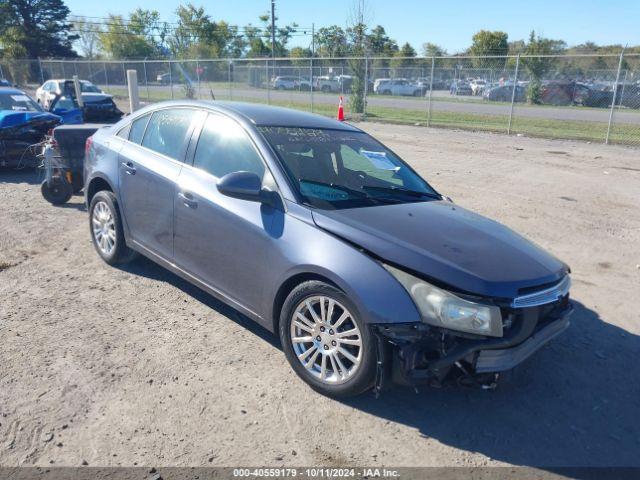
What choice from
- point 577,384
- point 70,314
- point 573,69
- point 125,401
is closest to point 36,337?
point 70,314

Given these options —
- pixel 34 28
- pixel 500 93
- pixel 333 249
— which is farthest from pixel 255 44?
pixel 333 249

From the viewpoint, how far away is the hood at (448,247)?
3.03m

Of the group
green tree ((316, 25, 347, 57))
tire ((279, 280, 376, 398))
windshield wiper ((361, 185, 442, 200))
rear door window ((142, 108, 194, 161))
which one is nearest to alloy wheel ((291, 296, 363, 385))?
tire ((279, 280, 376, 398))

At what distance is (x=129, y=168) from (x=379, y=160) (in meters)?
2.28

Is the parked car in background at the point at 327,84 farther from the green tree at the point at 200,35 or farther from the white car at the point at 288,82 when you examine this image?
the green tree at the point at 200,35

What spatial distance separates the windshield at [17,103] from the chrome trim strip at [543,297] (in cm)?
1021

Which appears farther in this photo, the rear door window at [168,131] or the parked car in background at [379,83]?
the parked car in background at [379,83]

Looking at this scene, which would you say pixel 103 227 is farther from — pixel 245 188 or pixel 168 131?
pixel 245 188

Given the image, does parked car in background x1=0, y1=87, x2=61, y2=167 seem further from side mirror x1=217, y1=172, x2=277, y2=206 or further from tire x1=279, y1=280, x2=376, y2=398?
tire x1=279, y1=280, x2=376, y2=398

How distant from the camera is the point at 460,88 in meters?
24.2

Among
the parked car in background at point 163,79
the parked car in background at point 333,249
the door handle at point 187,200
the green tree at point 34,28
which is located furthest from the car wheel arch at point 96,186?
the green tree at point 34,28

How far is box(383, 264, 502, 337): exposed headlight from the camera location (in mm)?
2947

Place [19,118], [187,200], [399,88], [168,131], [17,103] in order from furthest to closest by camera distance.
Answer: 1. [399,88]
2. [17,103]
3. [19,118]
4. [168,131]
5. [187,200]

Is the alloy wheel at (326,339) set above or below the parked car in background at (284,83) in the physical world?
below
